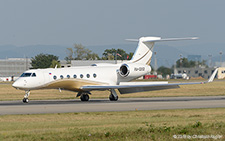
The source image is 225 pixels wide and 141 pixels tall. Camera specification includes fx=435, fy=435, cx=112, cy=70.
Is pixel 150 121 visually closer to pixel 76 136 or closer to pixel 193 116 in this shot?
pixel 193 116

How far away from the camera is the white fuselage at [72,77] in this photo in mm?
35000

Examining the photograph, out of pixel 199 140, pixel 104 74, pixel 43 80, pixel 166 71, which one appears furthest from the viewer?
pixel 166 71

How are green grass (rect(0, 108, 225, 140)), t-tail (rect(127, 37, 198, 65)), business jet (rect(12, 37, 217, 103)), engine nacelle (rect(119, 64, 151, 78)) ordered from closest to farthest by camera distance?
green grass (rect(0, 108, 225, 140)) → business jet (rect(12, 37, 217, 103)) → engine nacelle (rect(119, 64, 151, 78)) → t-tail (rect(127, 37, 198, 65))

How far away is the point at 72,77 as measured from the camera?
36750 millimetres

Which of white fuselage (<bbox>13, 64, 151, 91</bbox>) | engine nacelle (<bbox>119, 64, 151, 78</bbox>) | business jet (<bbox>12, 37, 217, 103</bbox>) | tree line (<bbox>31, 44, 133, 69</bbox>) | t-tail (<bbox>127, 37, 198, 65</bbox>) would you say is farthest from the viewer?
tree line (<bbox>31, 44, 133, 69</bbox>)

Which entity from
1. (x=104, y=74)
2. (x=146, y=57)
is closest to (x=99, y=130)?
(x=104, y=74)

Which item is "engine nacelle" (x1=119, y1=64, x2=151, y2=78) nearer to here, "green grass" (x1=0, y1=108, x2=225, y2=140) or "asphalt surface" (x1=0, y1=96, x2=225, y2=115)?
"asphalt surface" (x1=0, y1=96, x2=225, y2=115)

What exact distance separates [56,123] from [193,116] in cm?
741

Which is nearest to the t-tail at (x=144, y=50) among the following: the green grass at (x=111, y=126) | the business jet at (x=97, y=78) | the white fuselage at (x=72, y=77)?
the business jet at (x=97, y=78)

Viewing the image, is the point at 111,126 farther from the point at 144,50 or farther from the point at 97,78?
the point at 144,50

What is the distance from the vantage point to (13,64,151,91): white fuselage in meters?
35.0

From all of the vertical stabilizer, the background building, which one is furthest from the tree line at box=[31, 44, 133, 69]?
the vertical stabilizer

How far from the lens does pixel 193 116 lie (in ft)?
74.9

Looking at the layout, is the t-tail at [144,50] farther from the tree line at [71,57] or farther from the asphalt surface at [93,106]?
the tree line at [71,57]
